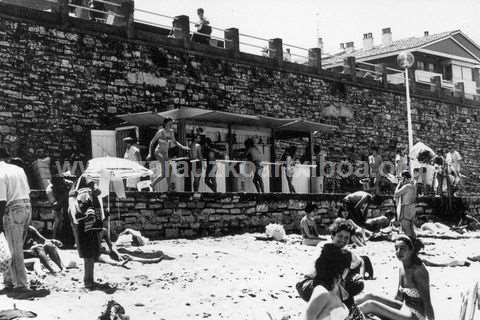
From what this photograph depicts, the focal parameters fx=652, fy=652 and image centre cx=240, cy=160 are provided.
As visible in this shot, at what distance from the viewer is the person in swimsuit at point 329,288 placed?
5.09 meters

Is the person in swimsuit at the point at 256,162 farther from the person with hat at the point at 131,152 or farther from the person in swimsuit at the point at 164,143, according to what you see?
the person with hat at the point at 131,152

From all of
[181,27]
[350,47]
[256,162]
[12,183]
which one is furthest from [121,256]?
[350,47]

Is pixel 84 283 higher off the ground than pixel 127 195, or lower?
lower

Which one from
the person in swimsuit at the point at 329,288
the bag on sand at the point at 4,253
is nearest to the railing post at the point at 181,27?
the bag on sand at the point at 4,253

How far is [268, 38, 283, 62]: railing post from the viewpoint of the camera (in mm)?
21578

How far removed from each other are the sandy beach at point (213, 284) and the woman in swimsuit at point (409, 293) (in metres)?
1.26

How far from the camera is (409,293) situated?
21.2 ft

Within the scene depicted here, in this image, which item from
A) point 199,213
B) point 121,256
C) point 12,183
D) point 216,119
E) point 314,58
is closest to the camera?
point 12,183

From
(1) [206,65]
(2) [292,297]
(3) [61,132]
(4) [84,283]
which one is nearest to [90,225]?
(4) [84,283]

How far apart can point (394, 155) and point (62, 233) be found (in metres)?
17.7

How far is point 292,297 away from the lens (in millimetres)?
8375

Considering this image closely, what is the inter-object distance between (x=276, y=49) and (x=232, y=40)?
2058 millimetres

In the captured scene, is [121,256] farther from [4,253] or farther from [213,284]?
[4,253]

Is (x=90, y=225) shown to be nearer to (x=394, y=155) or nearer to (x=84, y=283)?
(x=84, y=283)
